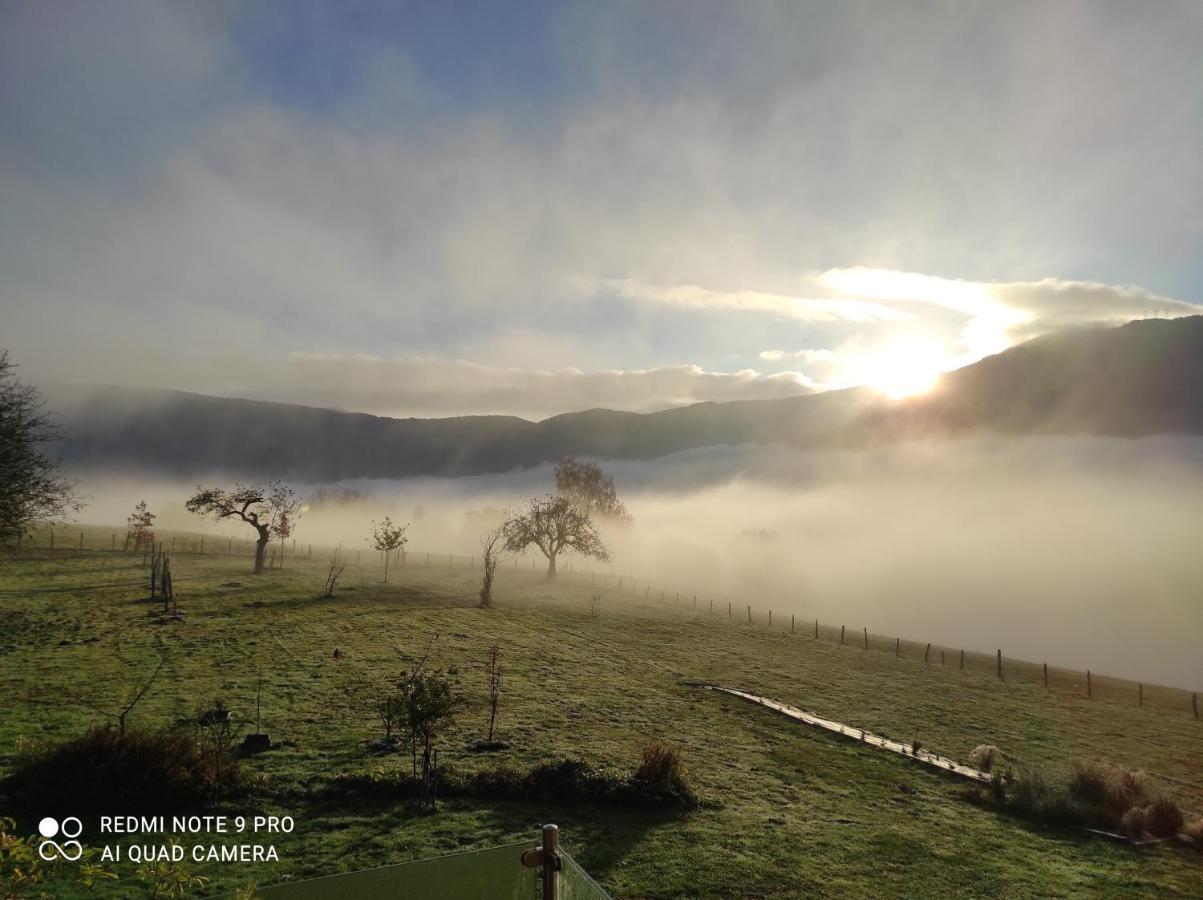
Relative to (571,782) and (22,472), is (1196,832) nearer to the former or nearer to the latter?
(571,782)

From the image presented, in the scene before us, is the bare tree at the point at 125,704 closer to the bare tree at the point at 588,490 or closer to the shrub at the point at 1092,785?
the shrub at the point at 1092,785

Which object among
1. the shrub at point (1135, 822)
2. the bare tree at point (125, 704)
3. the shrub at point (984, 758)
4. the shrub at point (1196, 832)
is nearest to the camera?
the shrub at point (1196, 832)

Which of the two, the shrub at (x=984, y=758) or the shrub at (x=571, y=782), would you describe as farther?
the shrub at (x=984, y=758)

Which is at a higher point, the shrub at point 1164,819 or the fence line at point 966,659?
the shrub at point 1164,819

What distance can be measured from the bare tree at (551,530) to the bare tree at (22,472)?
5058cm

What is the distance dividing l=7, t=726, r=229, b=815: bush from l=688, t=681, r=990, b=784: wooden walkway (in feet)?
78.3

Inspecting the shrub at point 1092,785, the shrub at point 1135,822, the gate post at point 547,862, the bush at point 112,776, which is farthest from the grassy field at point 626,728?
the gate post at point 547,862

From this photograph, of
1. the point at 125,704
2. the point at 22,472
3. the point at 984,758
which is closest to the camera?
the point at 125,704

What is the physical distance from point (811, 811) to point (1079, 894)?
6.53 meters

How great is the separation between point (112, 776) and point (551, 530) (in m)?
69.5

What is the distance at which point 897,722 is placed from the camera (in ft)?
101

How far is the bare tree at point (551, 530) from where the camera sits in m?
83.8

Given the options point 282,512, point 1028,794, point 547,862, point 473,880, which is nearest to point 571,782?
point 473,880

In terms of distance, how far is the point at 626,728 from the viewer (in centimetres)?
2538
